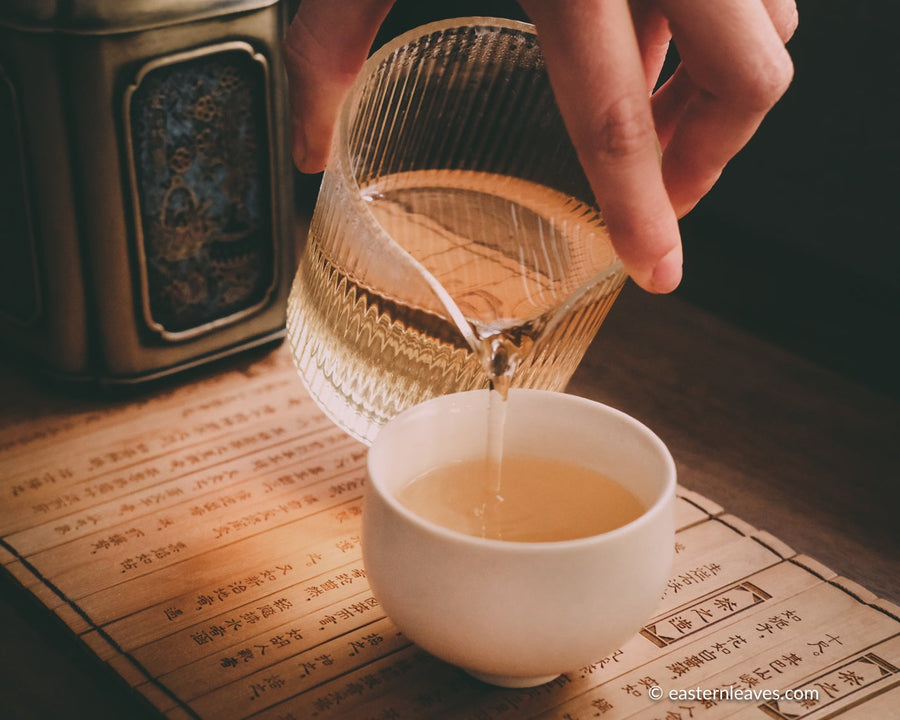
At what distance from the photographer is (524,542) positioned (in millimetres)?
469

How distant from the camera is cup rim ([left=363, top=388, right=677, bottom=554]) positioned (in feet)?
1.39

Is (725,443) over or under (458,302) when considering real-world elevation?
under

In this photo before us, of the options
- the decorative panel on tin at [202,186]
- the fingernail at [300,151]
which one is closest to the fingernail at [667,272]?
the fingernail at [300,151]

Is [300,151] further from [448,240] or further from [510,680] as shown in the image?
[510,680]

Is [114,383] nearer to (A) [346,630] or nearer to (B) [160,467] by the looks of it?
(B) [160,467]

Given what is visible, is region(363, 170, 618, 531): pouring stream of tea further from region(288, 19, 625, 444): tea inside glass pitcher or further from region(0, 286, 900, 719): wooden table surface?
region(0, 286, 900, 719): wooden table surface

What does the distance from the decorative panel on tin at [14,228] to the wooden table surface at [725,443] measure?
67 millimetres

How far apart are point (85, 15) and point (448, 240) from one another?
0.88ft

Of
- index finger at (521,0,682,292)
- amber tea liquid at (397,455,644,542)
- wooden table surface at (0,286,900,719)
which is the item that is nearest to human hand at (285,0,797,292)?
index finger at (521,0,682,292)

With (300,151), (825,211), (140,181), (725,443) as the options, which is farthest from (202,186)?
(825,211)

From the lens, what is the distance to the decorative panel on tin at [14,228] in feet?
2.27

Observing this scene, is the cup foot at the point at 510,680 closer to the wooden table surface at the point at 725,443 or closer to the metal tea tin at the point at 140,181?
the wooden table surface at the point at 725,443

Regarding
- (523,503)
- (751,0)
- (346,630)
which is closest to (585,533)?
(523,503)

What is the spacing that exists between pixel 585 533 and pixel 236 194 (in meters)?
0.41
